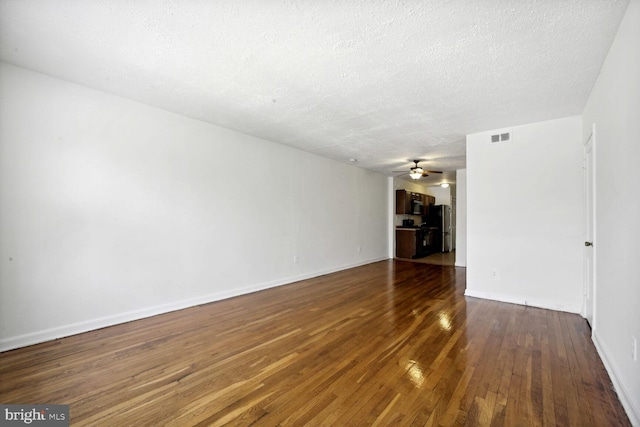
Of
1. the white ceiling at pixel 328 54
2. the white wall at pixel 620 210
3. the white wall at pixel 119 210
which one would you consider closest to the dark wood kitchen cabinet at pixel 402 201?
the white wall at pixel 119 210

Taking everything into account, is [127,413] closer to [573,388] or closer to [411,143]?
[573,388]

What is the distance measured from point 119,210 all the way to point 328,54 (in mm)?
2904

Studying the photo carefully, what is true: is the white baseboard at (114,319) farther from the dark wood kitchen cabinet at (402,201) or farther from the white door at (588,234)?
the dark wood kitchen cabinet at (402,201)

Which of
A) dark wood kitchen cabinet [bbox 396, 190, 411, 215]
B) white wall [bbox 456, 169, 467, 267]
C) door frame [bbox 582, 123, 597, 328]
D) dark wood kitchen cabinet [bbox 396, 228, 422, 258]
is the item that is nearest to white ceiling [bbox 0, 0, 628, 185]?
Result: door frame [bbox 582, 123, 597, 328]

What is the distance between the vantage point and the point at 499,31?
2.03 metres

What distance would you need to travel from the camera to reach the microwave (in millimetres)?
9370

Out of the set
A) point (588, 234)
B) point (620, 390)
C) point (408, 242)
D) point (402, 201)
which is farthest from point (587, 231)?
point (402, 201)

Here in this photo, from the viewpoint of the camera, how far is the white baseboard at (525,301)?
372 centimetres

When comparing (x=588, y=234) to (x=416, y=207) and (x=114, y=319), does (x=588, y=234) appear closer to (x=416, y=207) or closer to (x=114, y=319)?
(x=114, y=319)

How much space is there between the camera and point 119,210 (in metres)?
3.26

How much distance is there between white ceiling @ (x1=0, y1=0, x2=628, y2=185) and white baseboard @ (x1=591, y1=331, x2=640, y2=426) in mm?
2499

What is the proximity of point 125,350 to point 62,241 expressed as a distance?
1335 mm

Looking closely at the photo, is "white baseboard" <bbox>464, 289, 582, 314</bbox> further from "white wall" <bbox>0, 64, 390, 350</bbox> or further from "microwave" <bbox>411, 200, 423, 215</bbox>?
"microwave" <bbox>411, 200, 423, 215</bbox>

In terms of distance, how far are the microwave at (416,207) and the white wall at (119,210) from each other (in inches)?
215
